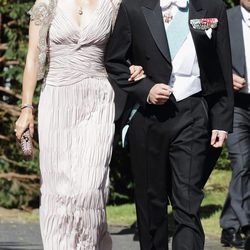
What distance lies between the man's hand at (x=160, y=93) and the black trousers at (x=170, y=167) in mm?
93

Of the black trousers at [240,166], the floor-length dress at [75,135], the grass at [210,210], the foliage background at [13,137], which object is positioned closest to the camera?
the floor-length dress at [75,135]

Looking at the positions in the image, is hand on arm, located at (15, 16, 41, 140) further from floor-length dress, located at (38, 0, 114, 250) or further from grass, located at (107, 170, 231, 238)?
grass, located at (107, 170, 231, 238)

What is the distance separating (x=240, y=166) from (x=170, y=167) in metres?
2.69

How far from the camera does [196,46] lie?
655cm

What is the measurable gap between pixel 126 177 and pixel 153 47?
603 cm

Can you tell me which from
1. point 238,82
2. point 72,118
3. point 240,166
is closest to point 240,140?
point 240,166

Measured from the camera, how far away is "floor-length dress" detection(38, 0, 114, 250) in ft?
21.6

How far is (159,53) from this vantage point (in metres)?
6.58

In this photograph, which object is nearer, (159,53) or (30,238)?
(159,53)

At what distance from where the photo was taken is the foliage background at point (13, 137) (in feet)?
40.1

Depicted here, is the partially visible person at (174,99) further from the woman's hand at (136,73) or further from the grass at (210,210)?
the grass at (210,210)

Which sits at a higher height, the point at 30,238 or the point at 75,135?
the point at 75,135

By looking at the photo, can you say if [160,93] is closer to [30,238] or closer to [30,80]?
[30,80]

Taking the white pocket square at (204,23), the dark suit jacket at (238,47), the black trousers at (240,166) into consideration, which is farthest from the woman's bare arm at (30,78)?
the black trousers at (240,166)
